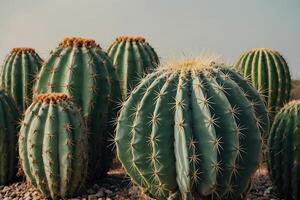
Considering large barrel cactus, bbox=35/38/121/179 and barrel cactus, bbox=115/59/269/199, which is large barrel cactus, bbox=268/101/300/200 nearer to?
barrel cactus, bbox=115/59/269/199

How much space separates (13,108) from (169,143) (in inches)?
118

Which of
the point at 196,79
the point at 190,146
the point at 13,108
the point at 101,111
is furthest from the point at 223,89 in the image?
the point at 13,108

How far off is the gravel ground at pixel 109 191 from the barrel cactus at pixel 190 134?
0.84 metres

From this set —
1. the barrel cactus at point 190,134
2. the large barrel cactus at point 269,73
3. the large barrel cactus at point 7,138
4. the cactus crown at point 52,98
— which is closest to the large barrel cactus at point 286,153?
the barrel cactus at point 190,134

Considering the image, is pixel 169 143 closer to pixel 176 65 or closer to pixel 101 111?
pixel 176 65

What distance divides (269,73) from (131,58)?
2.83 metres

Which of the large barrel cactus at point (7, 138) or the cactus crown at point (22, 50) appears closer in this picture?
the large barrel cactus at point (7, 138)

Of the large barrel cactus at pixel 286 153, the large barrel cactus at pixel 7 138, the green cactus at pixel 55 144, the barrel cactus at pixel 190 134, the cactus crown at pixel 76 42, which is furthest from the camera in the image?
the large barrel cactus at pixel 7 138

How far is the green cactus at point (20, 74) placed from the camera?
8.20 metres

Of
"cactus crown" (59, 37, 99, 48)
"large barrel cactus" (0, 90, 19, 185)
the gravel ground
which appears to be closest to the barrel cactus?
the gravel ground

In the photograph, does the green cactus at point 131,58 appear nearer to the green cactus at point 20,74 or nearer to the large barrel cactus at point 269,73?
the green cactus at point 20,74

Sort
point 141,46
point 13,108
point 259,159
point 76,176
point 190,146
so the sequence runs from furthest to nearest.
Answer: point 141,46 → point 13,108 → point 76,176 → point 259,159 → point 190,146

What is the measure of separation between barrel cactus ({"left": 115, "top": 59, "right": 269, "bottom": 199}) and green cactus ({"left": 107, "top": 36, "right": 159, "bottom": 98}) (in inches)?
113

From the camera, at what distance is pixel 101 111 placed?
6406 mm
